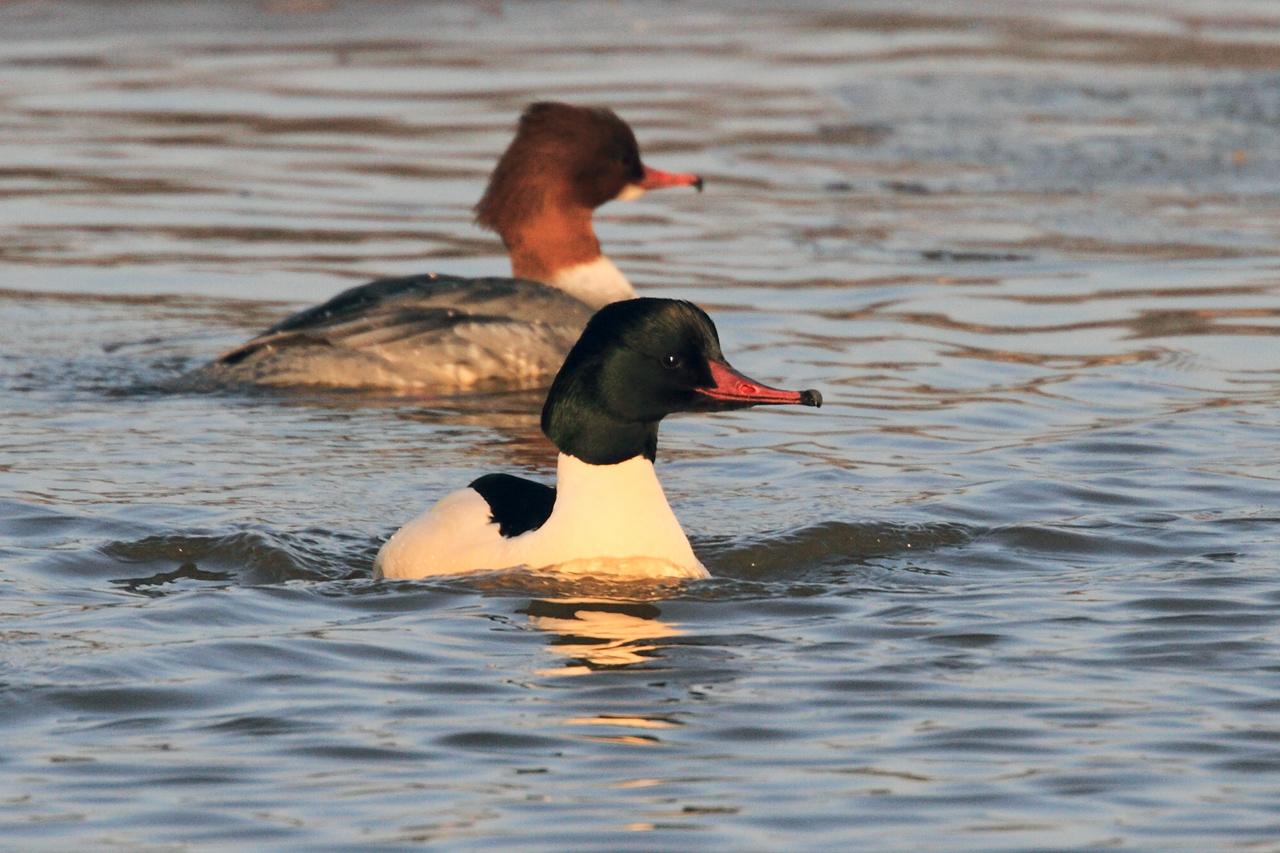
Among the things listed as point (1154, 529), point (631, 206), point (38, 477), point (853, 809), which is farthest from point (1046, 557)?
point (631, 206)

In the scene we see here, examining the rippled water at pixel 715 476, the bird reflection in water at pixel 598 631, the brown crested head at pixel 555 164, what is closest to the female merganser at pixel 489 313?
the brown crested head at pixel 555 164

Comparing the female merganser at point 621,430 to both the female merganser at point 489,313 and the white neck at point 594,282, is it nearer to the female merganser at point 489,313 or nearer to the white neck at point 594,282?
the female merganser at point 489,313

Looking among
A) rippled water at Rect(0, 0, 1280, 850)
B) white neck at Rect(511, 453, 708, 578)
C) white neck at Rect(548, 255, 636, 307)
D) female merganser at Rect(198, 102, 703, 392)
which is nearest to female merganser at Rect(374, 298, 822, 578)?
white neck at Rect(511, 453, 708, 578)

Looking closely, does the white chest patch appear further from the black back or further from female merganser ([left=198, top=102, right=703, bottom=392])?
female merganser ([left=198, top=102, right=703, bottom=392])

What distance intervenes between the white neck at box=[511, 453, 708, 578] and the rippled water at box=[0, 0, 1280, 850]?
10 centimetres

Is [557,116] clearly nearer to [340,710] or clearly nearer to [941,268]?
[941,268]

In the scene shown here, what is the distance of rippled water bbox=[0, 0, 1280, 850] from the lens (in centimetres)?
540

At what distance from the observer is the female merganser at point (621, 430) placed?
6.96 m

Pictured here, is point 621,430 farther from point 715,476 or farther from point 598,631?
point 715,476

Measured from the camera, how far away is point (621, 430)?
23.1 ft

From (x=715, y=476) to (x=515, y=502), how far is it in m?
1.91

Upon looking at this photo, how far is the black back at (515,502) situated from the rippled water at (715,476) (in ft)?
0.84

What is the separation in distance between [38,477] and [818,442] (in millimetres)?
3069

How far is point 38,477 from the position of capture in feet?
28.6
